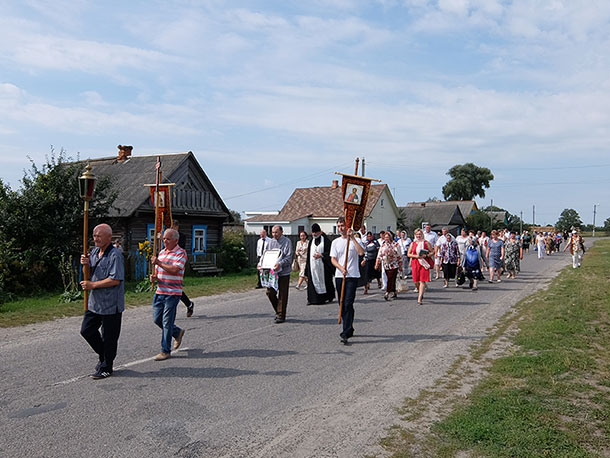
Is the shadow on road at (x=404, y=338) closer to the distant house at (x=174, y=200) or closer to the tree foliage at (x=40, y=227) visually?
the tree foliage at (x=40, y=227)

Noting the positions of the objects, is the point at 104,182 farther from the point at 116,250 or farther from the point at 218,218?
the point at 116,250

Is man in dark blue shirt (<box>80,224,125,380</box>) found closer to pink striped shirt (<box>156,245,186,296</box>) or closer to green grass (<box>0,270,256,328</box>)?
pink striped shirt (<box>156,245,186,296</box>)

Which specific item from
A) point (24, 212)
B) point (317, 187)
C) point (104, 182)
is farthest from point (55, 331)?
point (317, 187)

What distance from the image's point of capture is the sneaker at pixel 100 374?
6.43 meters

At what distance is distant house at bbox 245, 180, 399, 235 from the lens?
156 ft

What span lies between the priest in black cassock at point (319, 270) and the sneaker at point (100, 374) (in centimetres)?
632

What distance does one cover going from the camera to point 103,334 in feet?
21.4

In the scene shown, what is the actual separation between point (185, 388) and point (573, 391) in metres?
4.21

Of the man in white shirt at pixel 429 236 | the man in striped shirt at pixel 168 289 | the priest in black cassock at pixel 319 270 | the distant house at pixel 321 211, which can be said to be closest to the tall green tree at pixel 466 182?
the distant house at pixel 321 211

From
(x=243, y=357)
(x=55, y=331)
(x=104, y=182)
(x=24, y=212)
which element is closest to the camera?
(x=243, y=357)

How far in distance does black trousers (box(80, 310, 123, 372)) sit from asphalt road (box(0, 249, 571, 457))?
10.5 inches

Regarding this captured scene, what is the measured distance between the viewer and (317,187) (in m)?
51.8

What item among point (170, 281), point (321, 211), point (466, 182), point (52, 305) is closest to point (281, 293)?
point (170, 281)

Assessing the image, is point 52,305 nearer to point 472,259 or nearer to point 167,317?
point 167,317
